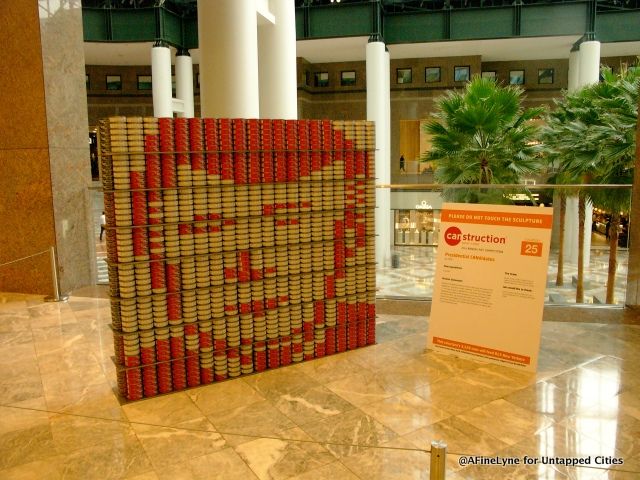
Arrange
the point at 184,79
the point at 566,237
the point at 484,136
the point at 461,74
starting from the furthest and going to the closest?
the point at 461,74
the point at 184,79
the point at 566,237
the point at 484,136

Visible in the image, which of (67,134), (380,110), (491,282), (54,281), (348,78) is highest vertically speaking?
(348,78)

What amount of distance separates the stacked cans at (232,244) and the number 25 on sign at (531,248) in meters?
1.58

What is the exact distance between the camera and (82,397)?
4.93 metres

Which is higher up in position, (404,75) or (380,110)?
(404,75)

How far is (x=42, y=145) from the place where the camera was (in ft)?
27.7

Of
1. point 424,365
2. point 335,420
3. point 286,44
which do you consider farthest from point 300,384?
point 286,44

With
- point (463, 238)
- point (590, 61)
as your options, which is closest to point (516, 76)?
point (590, 61)

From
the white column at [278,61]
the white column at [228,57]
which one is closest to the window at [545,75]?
the white column at [278,61]

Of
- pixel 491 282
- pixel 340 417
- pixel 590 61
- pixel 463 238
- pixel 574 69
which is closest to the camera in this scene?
pixel 340 417

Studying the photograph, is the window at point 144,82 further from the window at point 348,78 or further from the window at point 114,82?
the window at point 348,78

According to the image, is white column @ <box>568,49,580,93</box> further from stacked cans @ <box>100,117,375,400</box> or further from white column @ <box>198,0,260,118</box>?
stacked cans @ <box>100,117,375,400</box>

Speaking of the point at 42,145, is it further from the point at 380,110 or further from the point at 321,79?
the point at 321,79

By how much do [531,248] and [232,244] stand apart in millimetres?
2841

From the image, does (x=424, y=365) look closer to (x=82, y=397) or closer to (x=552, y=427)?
(x=552, y=427)
